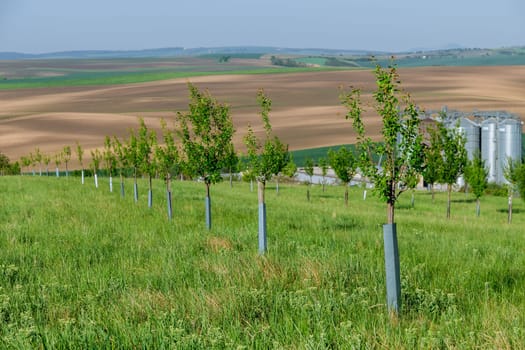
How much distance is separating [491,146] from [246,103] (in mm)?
86879

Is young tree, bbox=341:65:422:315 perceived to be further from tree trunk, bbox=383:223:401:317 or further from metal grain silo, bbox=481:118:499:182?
metal grain silo, bbox=481:118:499:182

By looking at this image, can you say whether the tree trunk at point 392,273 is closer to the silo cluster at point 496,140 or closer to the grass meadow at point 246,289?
the grass meadow at point 246,289

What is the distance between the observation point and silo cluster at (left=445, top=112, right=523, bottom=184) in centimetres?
6438

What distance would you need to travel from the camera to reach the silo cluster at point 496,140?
6438 cm

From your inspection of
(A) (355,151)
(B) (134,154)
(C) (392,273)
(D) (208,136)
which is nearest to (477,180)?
(B) (134,154)

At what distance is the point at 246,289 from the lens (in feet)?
38.3

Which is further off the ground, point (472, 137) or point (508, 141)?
→ point (472, 137)

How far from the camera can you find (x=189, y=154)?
81.3 ft

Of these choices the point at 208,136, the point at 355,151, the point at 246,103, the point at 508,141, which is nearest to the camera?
the point at 355,151

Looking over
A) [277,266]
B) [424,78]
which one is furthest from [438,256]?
[424,78]

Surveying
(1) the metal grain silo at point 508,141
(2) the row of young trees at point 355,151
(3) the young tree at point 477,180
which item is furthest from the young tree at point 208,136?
(1) the metal grain silo at point 508,141

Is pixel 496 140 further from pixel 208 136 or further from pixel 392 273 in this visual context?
pixel 392 273

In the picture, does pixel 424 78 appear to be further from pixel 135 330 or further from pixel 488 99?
pixel 135 330

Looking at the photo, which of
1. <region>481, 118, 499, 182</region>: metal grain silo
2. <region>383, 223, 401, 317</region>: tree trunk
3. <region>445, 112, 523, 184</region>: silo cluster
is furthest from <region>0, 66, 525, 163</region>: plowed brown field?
<region>383, 223, 401, 317</region>: tree trunk
